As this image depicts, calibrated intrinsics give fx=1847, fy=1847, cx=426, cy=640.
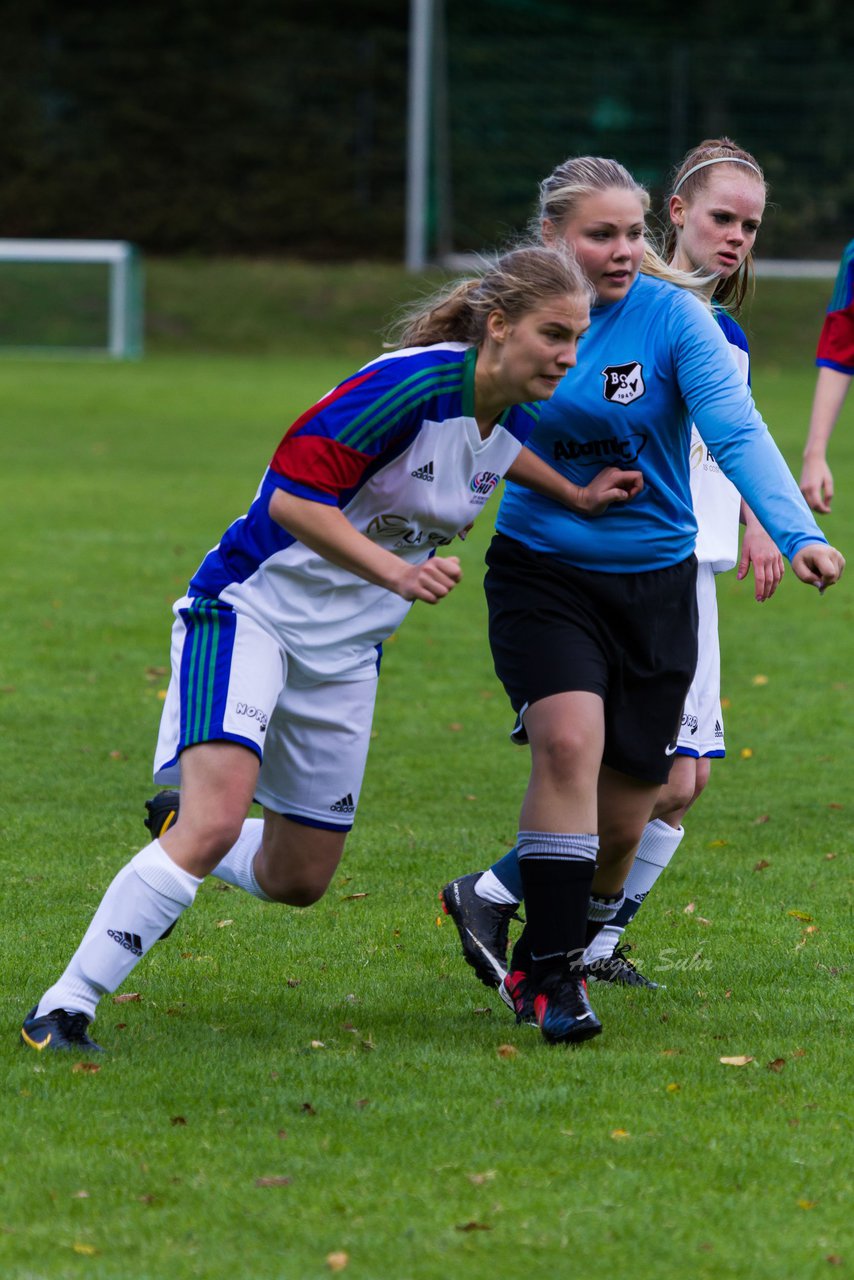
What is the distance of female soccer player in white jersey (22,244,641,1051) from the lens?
413 centimetres

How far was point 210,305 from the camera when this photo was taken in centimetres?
3484

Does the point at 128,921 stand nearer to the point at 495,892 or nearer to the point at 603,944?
the point at 495,892

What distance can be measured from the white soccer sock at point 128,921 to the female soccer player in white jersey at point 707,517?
54.6 inches

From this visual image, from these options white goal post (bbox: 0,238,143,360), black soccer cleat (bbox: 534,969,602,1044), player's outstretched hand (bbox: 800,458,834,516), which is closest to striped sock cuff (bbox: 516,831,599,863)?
black soccer cleat (bbox: 534,969,602,1044)

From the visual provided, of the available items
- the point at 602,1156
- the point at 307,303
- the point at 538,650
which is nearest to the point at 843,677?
the point at 538,650

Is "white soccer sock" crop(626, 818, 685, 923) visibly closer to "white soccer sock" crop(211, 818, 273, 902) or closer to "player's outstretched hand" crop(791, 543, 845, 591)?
"white soccer sock" crop(211, 818, 273, 902)

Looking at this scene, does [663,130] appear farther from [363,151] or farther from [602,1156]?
[602,1156]

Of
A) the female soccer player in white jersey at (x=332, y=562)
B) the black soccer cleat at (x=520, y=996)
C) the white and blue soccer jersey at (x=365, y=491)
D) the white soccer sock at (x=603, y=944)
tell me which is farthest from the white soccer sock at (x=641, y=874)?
the white and blue soccer jersey at (x=365, y=491)

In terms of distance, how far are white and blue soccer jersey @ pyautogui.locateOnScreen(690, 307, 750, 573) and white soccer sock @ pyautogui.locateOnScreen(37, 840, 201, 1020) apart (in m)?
1.79

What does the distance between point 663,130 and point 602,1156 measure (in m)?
32.9

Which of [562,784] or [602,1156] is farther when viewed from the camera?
[562,784]

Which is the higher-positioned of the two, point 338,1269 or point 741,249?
A: point 741,249

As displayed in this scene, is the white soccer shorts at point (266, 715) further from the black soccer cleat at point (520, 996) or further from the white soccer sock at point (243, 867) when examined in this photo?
the black soccer cleat at point (520, 996)

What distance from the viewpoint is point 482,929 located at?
4965mm
